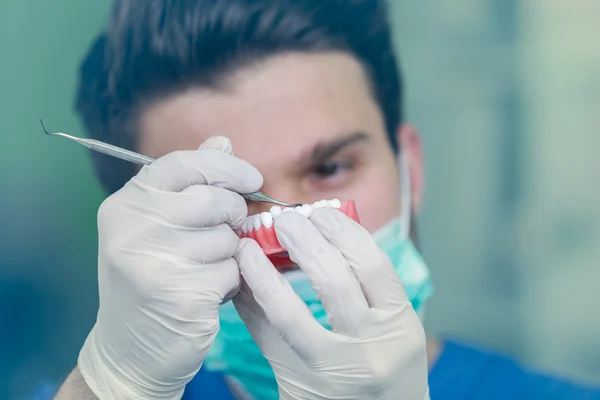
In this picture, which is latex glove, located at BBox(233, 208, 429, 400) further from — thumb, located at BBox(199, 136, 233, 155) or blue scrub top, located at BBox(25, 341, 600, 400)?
blue scrub top, located at BBox(25, 341, 600, 400)

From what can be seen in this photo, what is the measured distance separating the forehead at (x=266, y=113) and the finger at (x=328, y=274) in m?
0.26

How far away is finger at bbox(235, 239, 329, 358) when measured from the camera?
0.80m

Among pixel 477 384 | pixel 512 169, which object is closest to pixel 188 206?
pixel 477 384

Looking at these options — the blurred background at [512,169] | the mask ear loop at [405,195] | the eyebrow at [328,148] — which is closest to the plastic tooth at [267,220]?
the eyebrow at [328,148]

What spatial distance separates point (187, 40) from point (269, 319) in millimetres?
589

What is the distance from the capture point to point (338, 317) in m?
0.81

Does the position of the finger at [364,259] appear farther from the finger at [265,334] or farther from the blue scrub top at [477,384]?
the blue scrub top at [477,384]

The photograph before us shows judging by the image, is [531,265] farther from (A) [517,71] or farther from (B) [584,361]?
(A) [517,71]

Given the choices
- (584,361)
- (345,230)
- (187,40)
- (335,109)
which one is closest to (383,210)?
(335,109)

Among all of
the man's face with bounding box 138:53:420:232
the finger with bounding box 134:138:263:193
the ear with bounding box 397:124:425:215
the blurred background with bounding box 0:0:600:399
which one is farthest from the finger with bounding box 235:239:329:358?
the blurred background with bounding box 0:0:600:399

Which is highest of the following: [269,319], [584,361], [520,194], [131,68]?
[131,68]

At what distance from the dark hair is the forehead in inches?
1.1

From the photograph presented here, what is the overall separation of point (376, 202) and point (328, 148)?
0.15 metres

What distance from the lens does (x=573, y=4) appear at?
1.47 m
